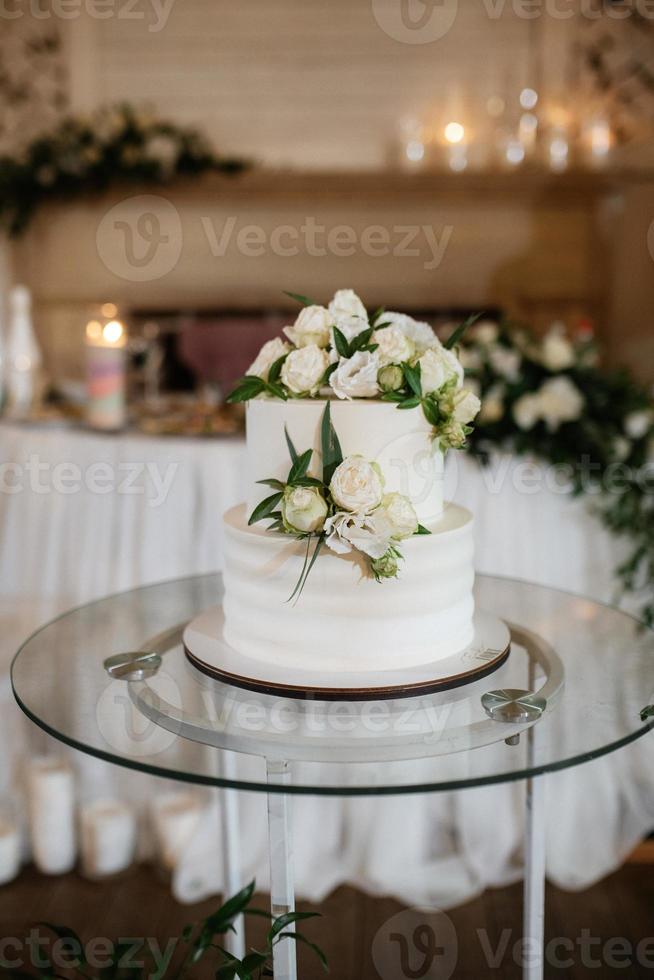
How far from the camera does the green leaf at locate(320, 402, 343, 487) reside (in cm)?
110

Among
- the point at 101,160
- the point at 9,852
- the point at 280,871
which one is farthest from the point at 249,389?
the point at 101,160

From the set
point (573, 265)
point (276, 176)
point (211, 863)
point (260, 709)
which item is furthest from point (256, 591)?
point (573, 265)

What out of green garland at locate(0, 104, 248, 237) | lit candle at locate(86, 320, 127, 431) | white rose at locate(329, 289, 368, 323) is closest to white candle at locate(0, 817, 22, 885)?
lit candle at locate(86, 320, 127, 431)

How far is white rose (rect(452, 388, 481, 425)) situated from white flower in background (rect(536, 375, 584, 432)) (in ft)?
3.71

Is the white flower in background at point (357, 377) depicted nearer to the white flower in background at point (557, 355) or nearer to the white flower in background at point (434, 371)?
the white flower in background at point (434, 371)

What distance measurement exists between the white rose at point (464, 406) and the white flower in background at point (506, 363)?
1217 millimetres

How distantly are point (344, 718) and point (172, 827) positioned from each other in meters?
1.41

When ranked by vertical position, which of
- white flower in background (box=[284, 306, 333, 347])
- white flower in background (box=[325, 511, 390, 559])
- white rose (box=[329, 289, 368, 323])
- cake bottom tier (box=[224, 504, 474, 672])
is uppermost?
white rose (box=[329, 289, 368, 323])

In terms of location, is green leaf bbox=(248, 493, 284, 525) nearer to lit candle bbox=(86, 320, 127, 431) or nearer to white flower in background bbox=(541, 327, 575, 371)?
lit candle bbox=(86, 320, 127, 431)

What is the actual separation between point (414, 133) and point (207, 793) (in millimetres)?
3858

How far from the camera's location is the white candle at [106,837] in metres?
2.26

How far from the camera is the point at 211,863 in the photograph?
7.38 feet

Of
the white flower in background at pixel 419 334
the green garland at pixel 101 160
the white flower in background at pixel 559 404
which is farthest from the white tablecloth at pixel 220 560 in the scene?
the green garland at pixel 101 160

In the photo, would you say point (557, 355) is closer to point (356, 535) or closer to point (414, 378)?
point (414, 378)
